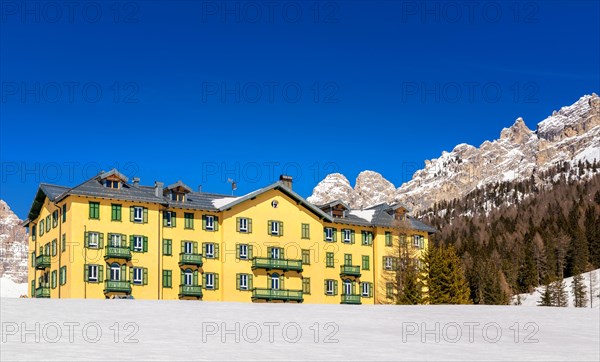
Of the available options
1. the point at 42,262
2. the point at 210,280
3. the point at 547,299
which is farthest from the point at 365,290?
the point at 547,299

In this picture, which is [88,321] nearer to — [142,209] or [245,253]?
[142,209]

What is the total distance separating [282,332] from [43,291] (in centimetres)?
4530

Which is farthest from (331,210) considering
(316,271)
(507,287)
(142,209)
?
(507,287)

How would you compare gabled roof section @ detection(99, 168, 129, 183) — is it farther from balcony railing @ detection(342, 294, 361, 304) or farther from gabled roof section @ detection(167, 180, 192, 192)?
balcony railing @ detection(342, 294, 361, 304)

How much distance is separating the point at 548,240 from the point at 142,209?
388 ft

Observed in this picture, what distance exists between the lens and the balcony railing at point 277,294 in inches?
3342

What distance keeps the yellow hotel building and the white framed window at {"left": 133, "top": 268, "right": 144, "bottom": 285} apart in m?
0.09

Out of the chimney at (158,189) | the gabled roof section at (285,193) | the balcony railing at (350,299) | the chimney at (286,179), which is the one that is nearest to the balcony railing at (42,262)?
the chimney at (158,189)

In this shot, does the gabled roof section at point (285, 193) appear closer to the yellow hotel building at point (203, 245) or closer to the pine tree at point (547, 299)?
the yellow hotel building at point (203, 245)

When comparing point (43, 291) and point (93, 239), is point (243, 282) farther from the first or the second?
point (43, 291)

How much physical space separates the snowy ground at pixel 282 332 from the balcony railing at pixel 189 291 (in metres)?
27.7

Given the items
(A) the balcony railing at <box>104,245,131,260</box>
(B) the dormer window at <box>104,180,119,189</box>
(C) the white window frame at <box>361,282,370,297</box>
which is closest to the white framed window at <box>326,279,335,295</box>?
(C) the white window frame at <box>361,282,370,297</box>

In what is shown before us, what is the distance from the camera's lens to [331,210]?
93.9 m

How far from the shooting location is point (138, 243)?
7981 centimetres
